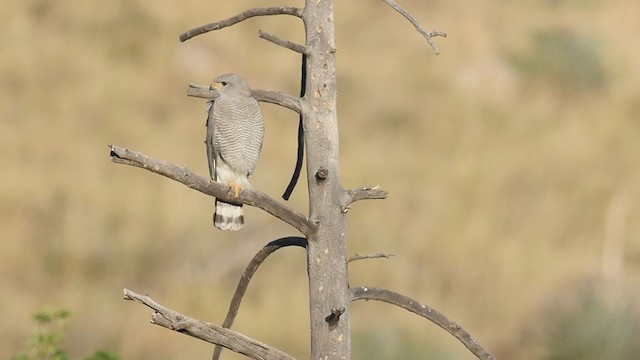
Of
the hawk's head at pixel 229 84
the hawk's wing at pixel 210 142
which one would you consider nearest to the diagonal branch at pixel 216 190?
the hawk's head at pixel 229 84

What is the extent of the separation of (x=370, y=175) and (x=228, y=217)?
31.4 feet

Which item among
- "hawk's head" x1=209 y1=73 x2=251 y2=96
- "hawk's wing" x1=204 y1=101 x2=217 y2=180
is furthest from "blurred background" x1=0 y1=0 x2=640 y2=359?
"hawk's head" x1=209 y1=73 x2=251 y2=96

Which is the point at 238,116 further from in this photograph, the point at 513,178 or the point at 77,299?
the point at 513,178

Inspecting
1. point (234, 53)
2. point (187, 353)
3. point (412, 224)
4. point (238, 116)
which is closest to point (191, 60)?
point (234, 53)

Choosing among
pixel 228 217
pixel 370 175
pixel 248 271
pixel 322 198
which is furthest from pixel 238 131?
pixel 370 175

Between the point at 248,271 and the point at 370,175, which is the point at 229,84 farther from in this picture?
the point at 370,175

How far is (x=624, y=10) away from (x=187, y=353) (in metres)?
11.4

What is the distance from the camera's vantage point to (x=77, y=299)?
12250 millimetres

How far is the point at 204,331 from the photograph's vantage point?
349 cm

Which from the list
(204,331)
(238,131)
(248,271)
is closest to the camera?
(204,331)

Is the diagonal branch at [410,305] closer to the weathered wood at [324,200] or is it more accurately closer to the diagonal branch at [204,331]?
the weathered wood at [324,200]

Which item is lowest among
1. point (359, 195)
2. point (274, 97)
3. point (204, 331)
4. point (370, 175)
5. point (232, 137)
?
point (204, 331)

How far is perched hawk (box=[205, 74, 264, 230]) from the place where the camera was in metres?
5.66

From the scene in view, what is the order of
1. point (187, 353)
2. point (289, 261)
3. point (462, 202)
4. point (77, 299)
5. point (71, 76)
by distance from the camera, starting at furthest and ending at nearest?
point (71, 76) < point (462, 202) < point (289, 261) < point (77, 299) < point (187, 353)
